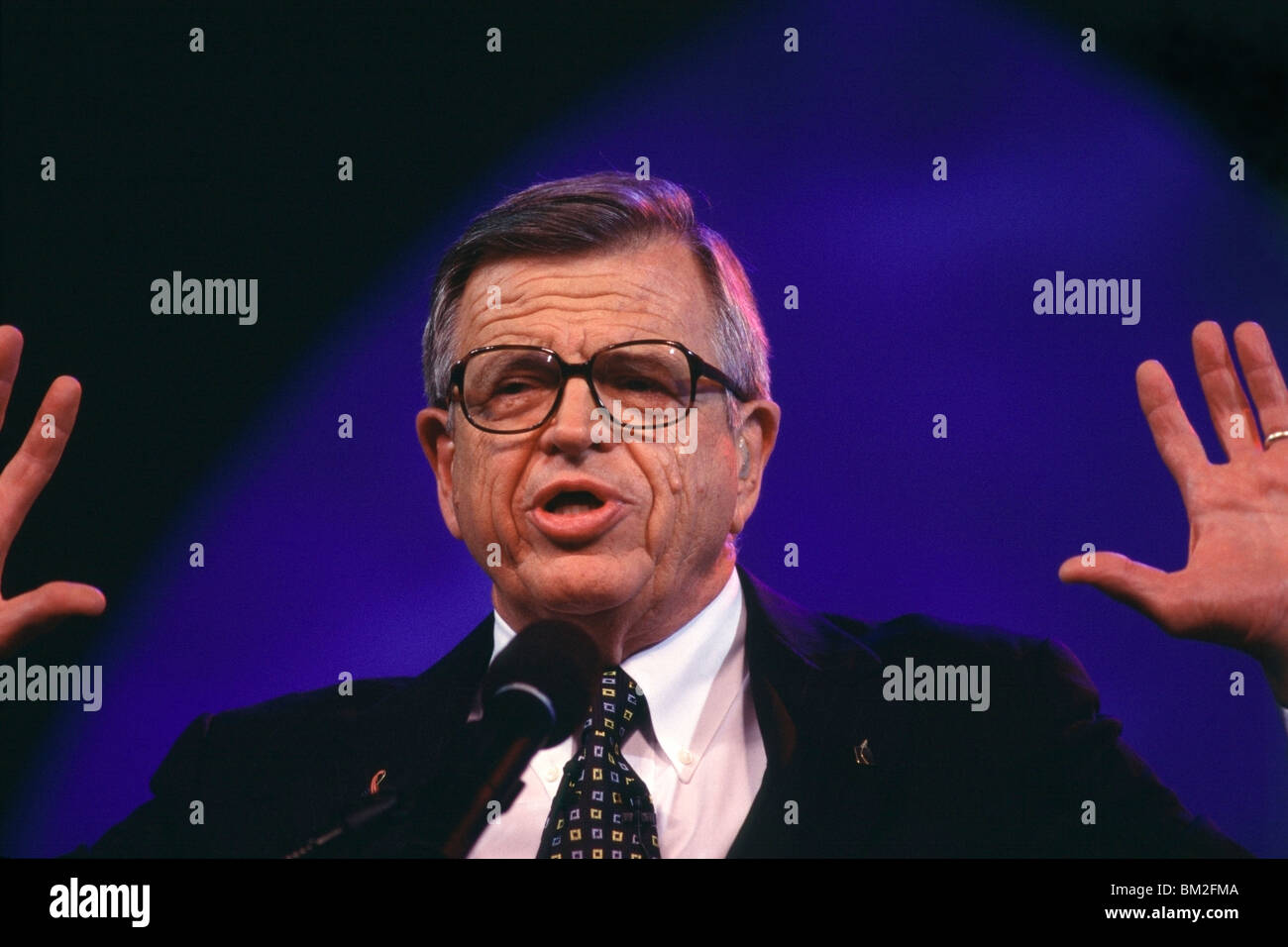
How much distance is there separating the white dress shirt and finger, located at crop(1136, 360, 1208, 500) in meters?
0.97

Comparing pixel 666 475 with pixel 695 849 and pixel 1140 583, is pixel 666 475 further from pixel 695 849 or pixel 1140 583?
pixel 1140 583

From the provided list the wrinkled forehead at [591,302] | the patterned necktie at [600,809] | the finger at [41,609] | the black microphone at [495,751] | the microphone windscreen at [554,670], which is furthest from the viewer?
the finger at [41,609]

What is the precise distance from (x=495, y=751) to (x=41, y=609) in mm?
1358

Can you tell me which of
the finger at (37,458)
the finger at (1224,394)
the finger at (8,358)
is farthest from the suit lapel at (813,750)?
the finger at (8,358)

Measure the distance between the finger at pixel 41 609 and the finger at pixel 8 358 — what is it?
14.9 inches

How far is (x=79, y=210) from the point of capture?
2932 millimetres

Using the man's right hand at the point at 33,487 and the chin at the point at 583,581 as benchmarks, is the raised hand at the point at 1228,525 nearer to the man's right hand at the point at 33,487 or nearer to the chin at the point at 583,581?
the chin at the point at 583,581

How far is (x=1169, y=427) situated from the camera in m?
2.58

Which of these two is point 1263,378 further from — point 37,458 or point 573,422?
point 37,458

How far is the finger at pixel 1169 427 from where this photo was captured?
255 centimetres

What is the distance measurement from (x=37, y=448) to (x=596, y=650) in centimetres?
143

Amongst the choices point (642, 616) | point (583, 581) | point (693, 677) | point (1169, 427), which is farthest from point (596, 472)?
point (1169, 427)
